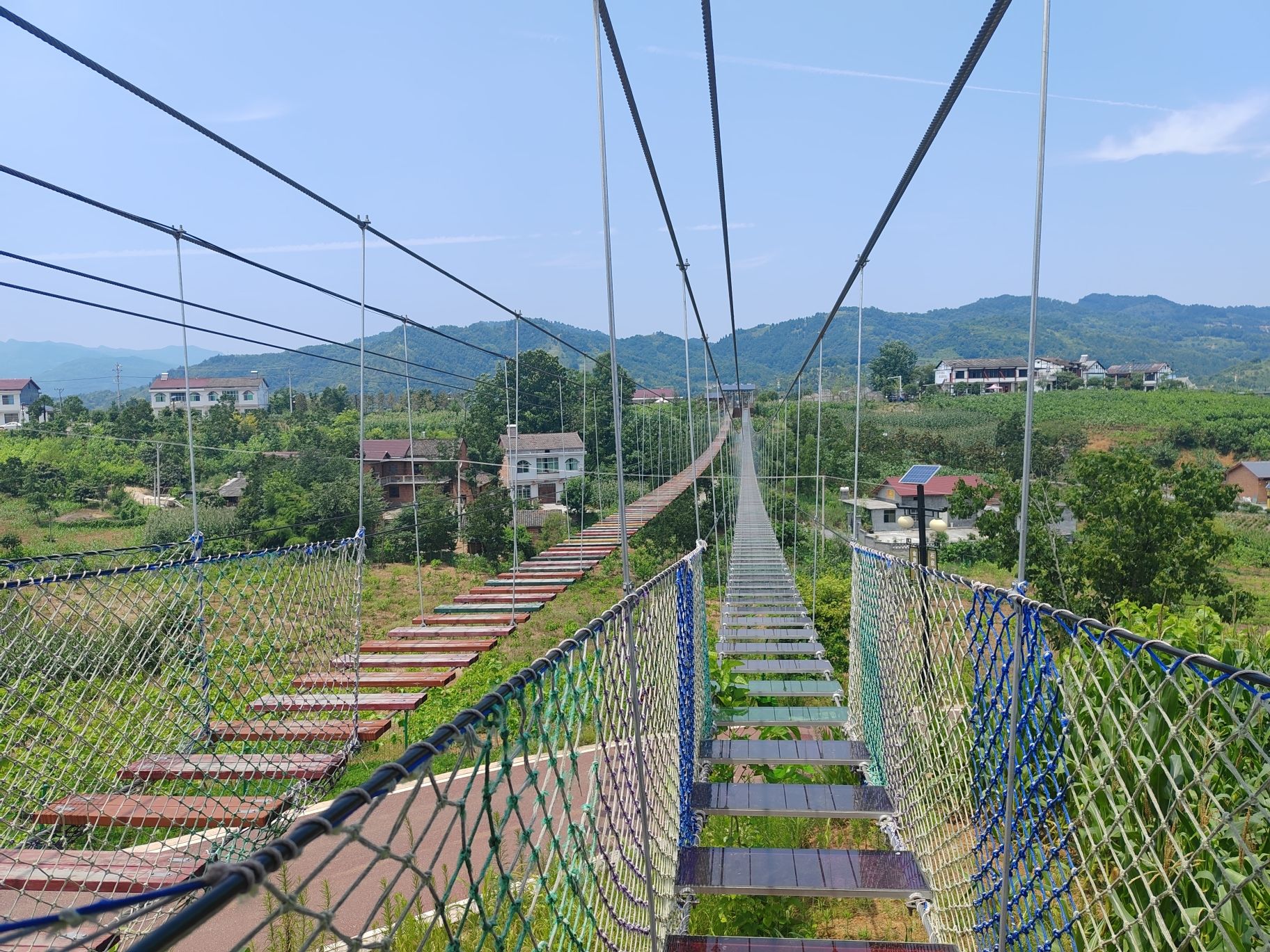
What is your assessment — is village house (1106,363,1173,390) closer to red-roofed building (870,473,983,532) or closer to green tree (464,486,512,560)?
red-roofed building (870,473,983,532)

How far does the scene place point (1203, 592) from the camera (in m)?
14.3

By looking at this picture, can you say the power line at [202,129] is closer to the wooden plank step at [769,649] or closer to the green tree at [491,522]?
the wooden plank step at [769,649]

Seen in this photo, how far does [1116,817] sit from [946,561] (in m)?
21.3

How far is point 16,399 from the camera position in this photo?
18438 mm

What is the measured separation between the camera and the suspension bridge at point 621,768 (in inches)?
39.3

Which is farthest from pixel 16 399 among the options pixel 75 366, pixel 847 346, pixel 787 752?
pixel 847 346

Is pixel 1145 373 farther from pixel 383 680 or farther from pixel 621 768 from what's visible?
pixel 621 768

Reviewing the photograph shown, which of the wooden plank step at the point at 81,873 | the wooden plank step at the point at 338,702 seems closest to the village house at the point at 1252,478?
the wooden plank step at the point at 338,702

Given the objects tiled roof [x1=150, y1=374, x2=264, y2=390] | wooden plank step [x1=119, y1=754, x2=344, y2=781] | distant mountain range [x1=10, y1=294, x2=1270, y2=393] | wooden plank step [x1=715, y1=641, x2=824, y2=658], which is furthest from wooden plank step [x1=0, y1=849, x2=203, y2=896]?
tiled roof [x1=150, y1=374, x2=264, y2=390]

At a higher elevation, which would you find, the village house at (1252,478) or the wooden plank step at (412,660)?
the wooden plank step at (412,660)

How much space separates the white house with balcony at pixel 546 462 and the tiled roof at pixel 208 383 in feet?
33.0

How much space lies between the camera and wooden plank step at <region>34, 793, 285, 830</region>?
255 centimetres

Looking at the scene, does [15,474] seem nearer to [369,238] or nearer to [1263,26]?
[369,238]

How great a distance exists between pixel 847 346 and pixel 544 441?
49.2m
